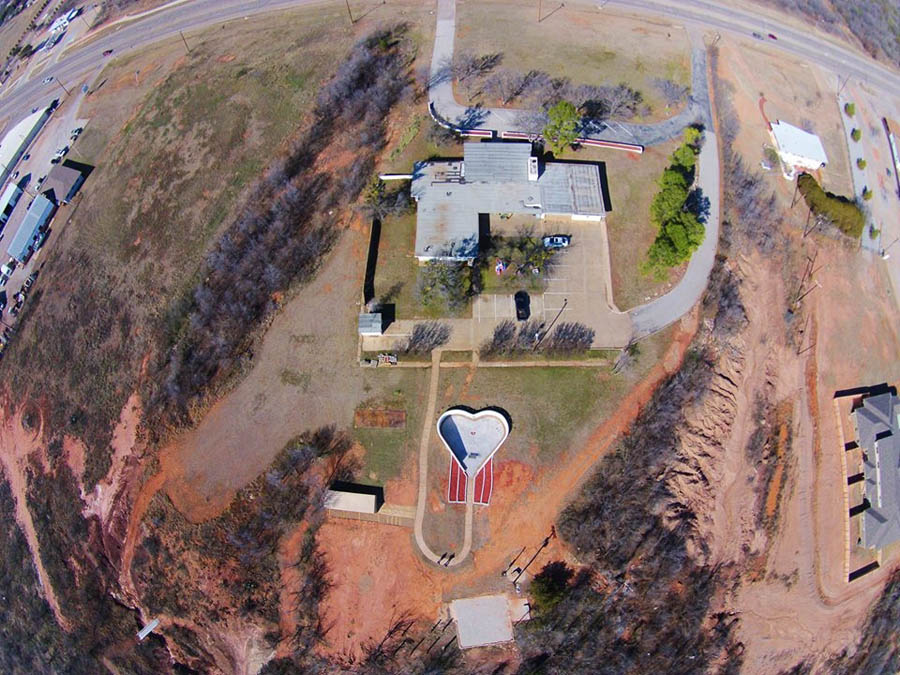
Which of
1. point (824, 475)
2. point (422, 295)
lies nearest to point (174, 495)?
point (422, 295)

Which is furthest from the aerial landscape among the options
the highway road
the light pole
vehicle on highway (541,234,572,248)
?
the light pole

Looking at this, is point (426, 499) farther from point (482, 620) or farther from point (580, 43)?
point (580, 43)

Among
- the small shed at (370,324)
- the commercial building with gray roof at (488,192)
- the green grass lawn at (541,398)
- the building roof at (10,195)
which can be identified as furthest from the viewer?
the building roof at (10,195)

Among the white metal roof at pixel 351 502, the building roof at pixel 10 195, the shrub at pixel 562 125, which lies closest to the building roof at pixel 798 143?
the shrub at pixel 562 125

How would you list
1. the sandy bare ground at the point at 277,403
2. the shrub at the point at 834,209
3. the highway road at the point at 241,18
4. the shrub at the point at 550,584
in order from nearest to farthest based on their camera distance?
1. the shrub at the point at 550,584
2. the sandy bare ground at the point at 277,403
3. the shrub at the point at 834,209
4. the highway road at the point at 241,18

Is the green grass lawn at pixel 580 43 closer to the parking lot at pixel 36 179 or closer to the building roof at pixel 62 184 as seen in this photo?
the building roof at pixel 62 184

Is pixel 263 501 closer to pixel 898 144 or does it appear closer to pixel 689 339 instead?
pixel 689 339

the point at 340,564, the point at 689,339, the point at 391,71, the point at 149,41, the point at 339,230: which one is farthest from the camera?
the point at 149,41

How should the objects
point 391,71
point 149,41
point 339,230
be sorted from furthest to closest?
point 149,41 → point 391,71 → point 339,230
